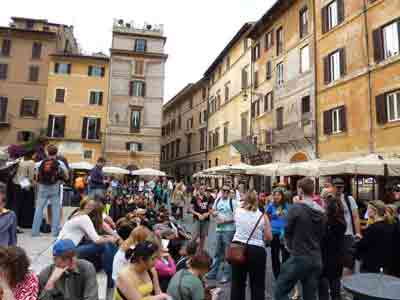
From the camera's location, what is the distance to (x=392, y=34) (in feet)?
48.6

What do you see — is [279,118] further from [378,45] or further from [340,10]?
[378,45]

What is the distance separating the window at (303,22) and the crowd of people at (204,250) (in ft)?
57.0

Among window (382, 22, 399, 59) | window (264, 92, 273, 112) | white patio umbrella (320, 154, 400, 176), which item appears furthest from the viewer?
window (264, 92, 273, 112)

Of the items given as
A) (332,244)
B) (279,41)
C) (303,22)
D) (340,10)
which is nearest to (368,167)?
(332,244)

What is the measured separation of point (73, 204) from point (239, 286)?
30.6ft

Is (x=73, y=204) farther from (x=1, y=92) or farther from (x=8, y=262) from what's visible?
(x=1, y=92)

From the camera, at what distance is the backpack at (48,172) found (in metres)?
6.60

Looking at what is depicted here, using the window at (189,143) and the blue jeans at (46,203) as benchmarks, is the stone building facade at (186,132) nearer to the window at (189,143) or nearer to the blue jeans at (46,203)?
the window at (189,143)

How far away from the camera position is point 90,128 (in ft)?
118

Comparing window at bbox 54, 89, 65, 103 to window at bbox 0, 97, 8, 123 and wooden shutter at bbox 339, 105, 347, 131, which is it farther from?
wooden shutter at bbox 339, 105, 347, 131

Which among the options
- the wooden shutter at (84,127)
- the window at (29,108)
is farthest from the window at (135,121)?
the window at (29,108)

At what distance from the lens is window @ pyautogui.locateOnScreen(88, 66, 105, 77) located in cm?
3641

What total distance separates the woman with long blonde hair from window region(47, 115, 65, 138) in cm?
3417

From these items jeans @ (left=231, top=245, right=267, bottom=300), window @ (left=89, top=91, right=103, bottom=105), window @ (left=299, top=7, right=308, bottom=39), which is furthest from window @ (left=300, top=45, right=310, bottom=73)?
window @ (left=89, top=91, right=103, bottom=105)
